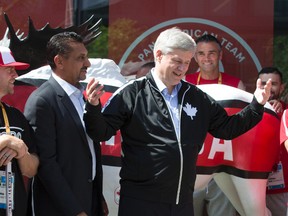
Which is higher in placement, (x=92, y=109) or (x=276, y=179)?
(x=92, y=109)

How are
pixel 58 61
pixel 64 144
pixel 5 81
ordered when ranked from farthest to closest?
1. pixel 58 61
2. pixel 64 144
3. pixel 5 81

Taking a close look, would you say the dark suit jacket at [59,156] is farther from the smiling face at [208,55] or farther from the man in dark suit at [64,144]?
the smiling face at [208,55]

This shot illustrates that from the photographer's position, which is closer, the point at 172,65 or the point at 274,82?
the point at 172,65

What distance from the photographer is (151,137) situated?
2850mm

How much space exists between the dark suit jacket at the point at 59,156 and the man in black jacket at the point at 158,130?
12 cm

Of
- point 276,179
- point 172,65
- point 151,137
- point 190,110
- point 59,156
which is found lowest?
point 276,179

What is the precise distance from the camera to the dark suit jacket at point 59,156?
2.80 meters

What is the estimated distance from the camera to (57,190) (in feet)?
9.14

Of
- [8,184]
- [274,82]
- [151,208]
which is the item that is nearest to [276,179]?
[274,82]

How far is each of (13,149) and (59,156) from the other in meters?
0.33

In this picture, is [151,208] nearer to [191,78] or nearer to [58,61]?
[58,61]

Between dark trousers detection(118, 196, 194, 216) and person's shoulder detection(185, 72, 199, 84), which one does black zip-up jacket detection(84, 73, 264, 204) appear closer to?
dark trousers detection(118, 196, 194, 216)

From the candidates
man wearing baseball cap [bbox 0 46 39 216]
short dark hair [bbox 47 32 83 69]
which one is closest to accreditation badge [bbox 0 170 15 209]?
man wearing baseball cap [bbox 0 46 39 216]

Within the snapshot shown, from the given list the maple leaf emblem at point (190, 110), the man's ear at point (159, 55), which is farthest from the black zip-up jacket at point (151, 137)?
the man's ear at point (159, 55)
